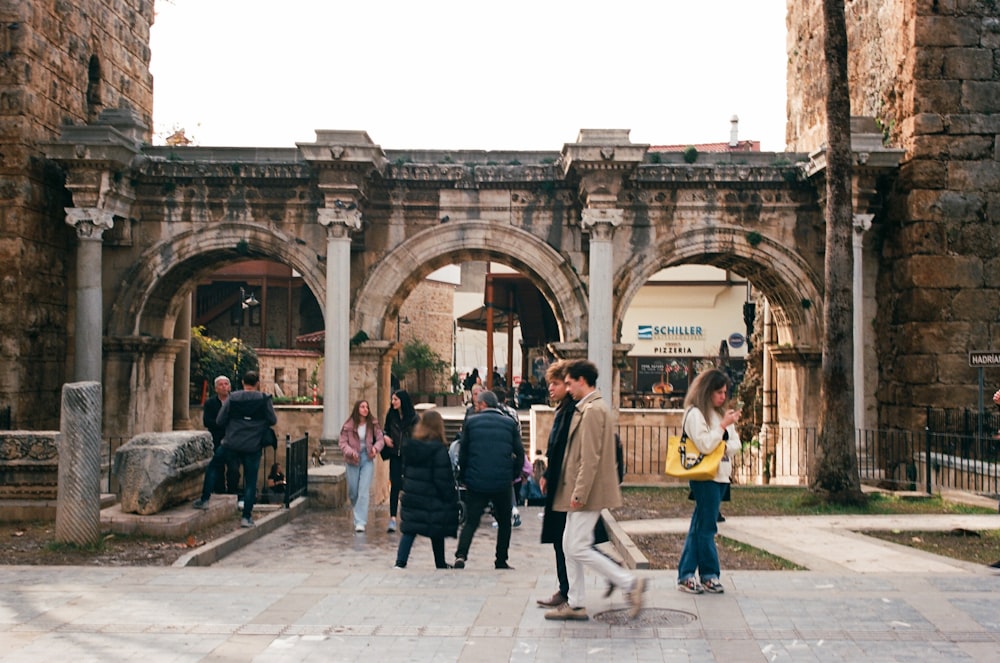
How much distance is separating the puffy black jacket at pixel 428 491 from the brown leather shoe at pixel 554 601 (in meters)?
2.01

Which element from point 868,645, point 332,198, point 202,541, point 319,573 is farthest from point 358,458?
point 868,645

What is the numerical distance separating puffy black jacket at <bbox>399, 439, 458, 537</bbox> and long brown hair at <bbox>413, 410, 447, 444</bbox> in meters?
0.05

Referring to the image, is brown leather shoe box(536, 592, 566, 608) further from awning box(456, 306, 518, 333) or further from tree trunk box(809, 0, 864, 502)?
awning box(456, 306, 518, 333)

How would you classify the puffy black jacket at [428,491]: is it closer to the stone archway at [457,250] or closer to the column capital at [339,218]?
the column capital at [339,218]

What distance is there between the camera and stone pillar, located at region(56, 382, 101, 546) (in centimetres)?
950

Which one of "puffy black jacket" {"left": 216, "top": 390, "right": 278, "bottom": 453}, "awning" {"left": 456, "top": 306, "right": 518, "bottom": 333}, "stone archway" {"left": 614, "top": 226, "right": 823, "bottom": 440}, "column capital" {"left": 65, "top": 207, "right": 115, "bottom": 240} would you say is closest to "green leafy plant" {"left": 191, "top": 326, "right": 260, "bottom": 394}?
"awning" {"left": 456, "top": 306, "right": 518, "bottom": 333}

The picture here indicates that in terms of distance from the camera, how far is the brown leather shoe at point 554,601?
265 inches

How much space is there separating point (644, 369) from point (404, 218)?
18.8m

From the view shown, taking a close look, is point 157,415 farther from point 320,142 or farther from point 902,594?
point 902,594

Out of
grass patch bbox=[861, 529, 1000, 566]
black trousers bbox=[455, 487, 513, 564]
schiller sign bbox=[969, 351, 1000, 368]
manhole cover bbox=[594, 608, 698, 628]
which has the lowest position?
grass patch bbox=[861, 529, 1000, 566]

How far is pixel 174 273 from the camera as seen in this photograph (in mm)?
18469

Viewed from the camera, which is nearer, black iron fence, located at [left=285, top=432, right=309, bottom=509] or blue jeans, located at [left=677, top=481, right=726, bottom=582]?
blue jeans, located at [left=677, top=481, right=726, bottom=582]

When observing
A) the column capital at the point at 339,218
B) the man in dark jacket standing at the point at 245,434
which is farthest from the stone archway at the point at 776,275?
the man in dark jacket standing at the point at 245,434

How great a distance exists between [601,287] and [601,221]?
1121 mm
